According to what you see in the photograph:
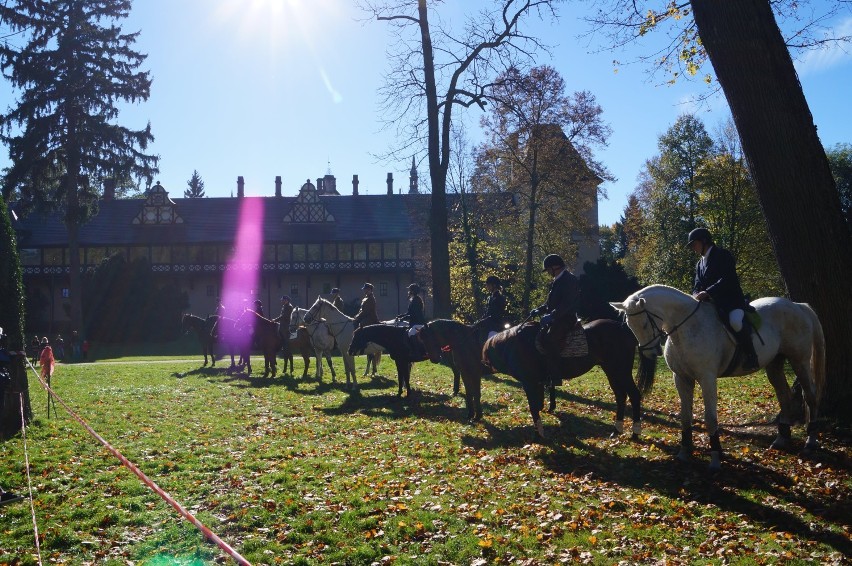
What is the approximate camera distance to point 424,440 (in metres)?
11.5

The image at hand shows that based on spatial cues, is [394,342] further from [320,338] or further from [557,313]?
[557,313]

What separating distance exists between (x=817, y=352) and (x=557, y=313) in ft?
10.6

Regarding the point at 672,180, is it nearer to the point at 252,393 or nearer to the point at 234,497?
the point at 252,393

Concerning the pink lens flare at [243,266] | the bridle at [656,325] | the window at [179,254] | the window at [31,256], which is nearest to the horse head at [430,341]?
the bridle at [656,325]

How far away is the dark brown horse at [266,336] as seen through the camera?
23312 millimetres

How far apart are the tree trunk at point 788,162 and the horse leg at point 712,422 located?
1.99 metres

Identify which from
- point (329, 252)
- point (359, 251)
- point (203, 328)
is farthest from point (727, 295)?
point (329, 252)

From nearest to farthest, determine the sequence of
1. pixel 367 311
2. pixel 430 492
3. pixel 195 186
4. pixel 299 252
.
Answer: pixel 430 492
pixel 367 311
pixel 299 252
pixel 195 186

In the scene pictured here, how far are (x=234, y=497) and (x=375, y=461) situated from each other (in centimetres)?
221

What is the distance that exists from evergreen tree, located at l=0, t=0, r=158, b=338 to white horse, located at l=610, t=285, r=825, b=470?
3860cm

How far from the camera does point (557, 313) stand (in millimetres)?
10516

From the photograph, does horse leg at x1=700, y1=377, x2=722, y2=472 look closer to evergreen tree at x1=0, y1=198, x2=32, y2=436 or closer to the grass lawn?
the grass lawn

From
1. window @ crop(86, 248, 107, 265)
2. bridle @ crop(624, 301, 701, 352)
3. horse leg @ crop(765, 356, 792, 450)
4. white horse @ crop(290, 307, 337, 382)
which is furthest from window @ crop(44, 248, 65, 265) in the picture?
horse leg @ crop(765, 356, 792, 450)

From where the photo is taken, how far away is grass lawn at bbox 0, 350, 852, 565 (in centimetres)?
643
